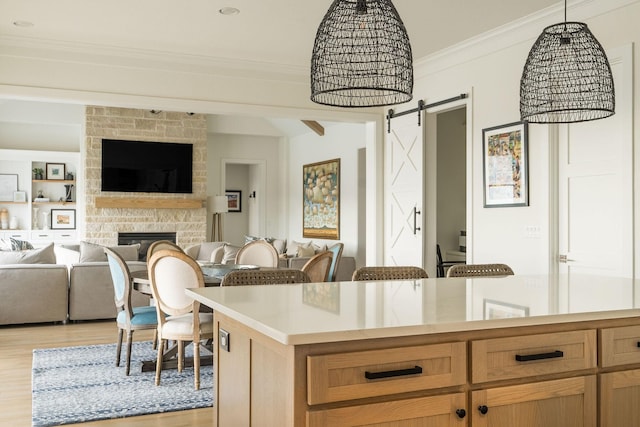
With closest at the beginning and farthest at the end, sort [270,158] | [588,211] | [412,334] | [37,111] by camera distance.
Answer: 1. [412,334]
2. [588,211]
3. [37,111]
4. [270,158]

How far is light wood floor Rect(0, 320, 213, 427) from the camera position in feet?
11.7

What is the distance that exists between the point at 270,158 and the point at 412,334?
11.2 meters

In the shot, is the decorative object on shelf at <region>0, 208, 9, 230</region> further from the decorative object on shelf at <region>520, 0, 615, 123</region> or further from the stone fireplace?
the decorative object on shelf at <region>520, 0, 615, 123</region>

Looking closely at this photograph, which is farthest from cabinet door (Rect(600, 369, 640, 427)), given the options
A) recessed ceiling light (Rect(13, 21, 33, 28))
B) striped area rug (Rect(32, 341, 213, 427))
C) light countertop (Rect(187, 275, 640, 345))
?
recessed ceiling light (Rect(13, 21, 33, 28))

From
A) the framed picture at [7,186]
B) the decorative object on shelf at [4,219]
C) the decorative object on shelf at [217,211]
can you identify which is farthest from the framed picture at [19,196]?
the decorative object on shelf at [217,211]

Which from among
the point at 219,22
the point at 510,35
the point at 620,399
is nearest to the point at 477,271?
the point at 620,399

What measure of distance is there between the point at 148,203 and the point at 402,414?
9.57 meters

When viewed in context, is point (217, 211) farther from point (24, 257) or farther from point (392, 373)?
point (392, 373)

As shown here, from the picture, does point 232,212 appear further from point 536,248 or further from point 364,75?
point 364,75

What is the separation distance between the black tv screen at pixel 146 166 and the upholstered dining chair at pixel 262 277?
8349mm

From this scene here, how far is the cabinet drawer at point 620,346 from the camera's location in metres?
2.09

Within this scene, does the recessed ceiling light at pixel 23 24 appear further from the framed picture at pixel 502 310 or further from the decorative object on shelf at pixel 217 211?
the decorative object on shelf at pixel 217 211

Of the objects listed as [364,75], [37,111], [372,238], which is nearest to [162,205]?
[37,111]

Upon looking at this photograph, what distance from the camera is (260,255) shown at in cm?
595
